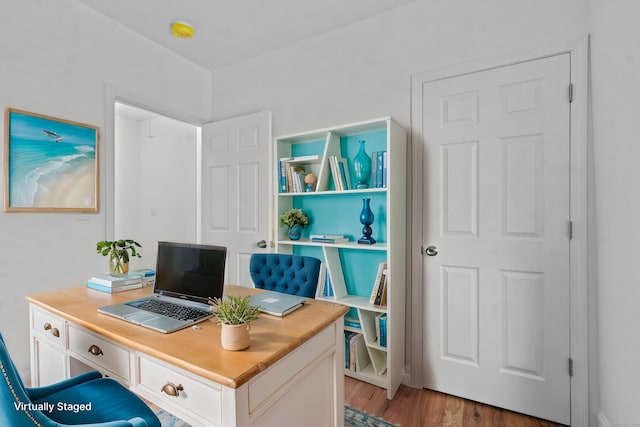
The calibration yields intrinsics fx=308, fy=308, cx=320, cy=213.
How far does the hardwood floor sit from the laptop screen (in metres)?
1.31

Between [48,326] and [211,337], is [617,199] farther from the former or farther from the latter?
[48,326]

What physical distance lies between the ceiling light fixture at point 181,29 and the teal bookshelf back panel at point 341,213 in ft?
5.77

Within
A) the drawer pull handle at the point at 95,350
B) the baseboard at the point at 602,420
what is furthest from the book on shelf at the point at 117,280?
the baseboard at the point at 602,420

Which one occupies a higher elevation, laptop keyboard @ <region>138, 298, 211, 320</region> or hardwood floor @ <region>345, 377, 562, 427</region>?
laptop keyboard @ <region>138, 298, 211, 320</region>

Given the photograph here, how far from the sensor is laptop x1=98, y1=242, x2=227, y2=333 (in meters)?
1.30

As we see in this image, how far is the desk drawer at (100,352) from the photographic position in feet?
3.85

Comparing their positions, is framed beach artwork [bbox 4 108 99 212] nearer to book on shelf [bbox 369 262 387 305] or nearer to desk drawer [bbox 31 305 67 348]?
desk drawer [bbox 31 305 67 348]

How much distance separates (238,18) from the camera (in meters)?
2.62

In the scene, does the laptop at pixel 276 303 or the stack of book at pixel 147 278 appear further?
the stack of book at pixel 147 278

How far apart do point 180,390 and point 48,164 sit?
2219 mm

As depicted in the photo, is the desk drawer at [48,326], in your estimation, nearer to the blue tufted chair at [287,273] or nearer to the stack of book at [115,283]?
the stack of book at [115,283]

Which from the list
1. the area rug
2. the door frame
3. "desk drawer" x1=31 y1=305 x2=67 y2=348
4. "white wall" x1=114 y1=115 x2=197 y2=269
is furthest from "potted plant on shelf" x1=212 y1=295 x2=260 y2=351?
"white wall" x1=114 y1=115 x2=197 y2=269

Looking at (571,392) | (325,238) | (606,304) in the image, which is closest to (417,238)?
(325,238)

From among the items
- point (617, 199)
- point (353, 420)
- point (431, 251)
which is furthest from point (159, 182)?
point (617, 199)
